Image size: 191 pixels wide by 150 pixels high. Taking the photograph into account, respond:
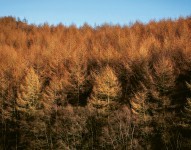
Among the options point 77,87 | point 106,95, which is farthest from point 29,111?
point 106,95

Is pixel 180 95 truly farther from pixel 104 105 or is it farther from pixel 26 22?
pixel 26 22

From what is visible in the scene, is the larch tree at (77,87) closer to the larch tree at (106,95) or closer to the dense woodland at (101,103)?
the dense woodland at (101,103)

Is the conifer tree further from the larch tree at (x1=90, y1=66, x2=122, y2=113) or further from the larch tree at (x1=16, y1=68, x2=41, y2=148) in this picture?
the larch tree at (x1=90, y1=66, x2=122, y2=113)

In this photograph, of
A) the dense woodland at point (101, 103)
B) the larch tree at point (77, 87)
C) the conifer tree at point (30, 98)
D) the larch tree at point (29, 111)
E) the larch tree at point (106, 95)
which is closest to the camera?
Result: the dense woodland at point (101, 103)

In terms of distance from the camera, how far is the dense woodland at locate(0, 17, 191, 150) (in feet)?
114

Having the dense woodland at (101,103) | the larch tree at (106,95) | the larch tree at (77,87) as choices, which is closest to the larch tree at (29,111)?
the dense woodland at (101,103)

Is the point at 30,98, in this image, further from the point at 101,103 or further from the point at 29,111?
the point at 101,103


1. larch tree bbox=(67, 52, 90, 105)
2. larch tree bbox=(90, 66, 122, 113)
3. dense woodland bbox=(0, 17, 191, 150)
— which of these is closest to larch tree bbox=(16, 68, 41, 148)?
dense woodland bbox=(0, 17, 191, 150)

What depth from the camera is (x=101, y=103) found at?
39.6 m

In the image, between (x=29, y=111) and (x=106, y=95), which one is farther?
(x=29, y=111)

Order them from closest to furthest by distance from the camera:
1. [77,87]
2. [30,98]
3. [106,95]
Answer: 1. [106,95]
2. [30,98]
3. [77,87]

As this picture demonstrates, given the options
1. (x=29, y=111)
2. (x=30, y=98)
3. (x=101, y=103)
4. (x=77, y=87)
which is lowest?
(x=29, y=111)

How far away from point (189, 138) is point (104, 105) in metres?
12.4

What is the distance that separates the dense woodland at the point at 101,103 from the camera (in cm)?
3462
